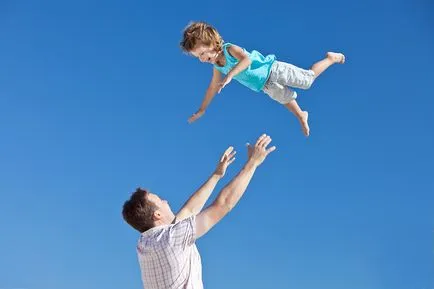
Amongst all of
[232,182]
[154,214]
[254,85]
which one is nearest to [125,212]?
[154,214]

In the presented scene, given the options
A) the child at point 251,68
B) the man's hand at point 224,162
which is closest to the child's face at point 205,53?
the child at point 251,68

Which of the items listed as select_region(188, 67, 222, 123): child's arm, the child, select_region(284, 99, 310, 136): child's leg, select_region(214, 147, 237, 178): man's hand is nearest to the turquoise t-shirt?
the child

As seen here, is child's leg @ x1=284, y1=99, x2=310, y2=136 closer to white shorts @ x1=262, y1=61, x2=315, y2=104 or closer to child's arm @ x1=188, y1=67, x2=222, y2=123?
white shorts @ x1=262, y1=61, x2=315, y2=104

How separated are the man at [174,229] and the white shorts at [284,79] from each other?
4.56 metres

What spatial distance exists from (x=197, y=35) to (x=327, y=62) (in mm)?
2658

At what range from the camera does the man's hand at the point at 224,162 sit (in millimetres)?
5984

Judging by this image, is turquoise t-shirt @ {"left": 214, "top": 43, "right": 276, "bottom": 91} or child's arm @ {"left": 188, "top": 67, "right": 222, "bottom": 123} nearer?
turquoise t-shirt @ {"left": 214, "top": 43, "right": 276, "bottom": 91}

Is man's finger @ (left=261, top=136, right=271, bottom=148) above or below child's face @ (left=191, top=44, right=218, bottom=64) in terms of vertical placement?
below

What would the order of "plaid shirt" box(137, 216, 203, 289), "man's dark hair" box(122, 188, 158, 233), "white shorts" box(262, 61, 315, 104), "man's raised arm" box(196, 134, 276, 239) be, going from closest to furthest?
"plaid shirt" box(137, 216, 203, 289)
"man's raised arm" box(196, 134, 276, 239)
"man's dark hair" box(122, 188, 158, 233)
"white shorts" box(262, 61, 315, 104)

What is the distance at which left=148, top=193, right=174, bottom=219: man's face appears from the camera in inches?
214

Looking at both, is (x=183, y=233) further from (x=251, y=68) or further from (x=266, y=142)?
(x=251, y=68)

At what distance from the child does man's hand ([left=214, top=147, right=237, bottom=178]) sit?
9.42 ft

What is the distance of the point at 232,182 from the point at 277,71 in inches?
194

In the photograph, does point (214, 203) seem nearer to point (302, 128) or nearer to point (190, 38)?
point (190, 38)
